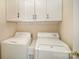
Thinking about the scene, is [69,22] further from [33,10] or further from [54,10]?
[33,10]

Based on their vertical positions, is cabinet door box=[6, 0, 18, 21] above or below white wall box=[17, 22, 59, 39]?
above

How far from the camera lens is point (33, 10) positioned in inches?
108

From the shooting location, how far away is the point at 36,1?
2727 mm

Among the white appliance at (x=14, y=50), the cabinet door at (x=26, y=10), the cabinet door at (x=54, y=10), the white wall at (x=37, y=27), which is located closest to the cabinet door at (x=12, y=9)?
the cabinet door at (x=26, y=10)

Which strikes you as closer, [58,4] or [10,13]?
[58,4]

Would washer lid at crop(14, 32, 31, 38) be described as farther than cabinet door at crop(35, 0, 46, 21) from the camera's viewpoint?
Yes

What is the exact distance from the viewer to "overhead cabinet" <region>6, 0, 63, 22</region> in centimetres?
258

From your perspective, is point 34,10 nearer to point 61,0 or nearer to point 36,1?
point 36,1

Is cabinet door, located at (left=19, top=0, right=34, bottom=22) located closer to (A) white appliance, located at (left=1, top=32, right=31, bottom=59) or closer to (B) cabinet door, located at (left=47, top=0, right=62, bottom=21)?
(B) cabinet door, located at (left=47, top=0, right=62, bottom=21)

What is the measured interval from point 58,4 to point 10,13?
139 cm

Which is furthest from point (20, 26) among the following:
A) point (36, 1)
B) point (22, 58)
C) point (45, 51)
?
point (45, 51)

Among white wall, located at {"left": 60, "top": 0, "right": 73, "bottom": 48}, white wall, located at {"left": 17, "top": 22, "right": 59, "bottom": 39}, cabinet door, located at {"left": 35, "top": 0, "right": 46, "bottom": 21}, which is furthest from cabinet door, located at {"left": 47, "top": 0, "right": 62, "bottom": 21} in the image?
white wall, located at {"left": 17, "top": 22, "right": 59, "bottom": 39}

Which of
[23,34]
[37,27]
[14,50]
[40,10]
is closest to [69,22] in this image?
[40,10]

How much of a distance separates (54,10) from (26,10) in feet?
2.68
